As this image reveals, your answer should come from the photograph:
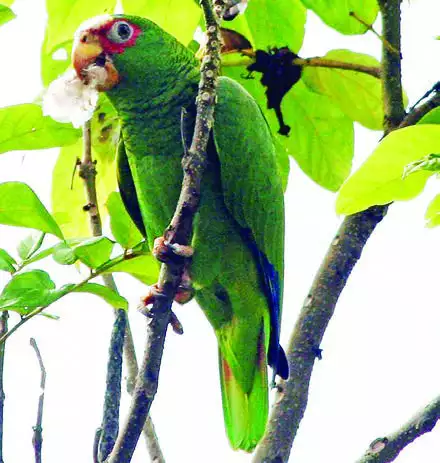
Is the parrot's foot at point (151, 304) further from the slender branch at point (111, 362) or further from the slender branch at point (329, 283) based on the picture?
the slender branch at point (329, 283)

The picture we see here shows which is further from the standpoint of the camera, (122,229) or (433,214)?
(122,229)

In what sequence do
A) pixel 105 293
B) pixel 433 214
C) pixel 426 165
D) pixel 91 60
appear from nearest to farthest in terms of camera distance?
pixel 426 165 → pixel 433 214 → pixel 105 293 → pixel 91 60

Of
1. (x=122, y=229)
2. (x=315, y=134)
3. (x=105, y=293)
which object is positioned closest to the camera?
(x=105, y=293)

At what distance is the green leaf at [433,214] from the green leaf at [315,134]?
688mm

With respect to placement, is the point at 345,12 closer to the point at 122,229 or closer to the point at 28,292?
the point at 122,229

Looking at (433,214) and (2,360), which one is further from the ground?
(2,360)

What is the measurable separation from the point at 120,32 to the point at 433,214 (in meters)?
1.28

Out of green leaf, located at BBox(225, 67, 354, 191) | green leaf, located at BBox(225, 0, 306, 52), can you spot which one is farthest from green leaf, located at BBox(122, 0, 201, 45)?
green leaf, located at BBox(225, 67, 354, 191)

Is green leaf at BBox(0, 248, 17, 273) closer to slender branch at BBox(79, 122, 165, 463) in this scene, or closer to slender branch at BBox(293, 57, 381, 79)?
slender branch at BBox(79, 122, 165, 463)

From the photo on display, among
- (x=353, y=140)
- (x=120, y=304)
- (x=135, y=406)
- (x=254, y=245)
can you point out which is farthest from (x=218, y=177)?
(x=135, y=406)

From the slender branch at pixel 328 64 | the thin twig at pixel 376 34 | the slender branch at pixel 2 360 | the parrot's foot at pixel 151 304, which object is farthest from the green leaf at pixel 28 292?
the thin twig at pixel 376 34

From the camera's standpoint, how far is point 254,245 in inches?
A: 85.4

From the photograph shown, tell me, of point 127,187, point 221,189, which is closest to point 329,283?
point 221,189

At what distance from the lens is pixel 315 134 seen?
1855 mm
